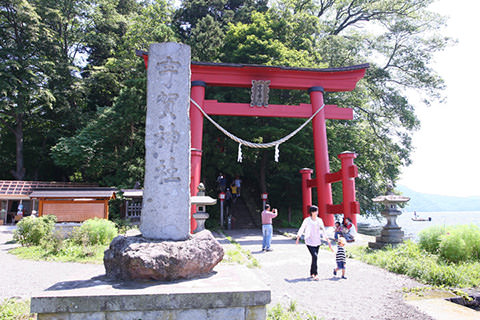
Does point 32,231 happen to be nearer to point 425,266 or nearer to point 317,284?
point 317,284

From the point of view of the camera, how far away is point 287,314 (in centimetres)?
382

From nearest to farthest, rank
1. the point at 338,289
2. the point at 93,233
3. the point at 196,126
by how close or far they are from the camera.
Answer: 1. the point at 338,289
2. the point at 93,233
3. the point at 196,126

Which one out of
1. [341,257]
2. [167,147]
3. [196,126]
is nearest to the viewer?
[167,147]

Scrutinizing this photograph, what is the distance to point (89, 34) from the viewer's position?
74.9 ft

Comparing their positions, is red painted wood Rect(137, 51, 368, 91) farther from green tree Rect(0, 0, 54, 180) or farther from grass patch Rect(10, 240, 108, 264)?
green tree Rect(0, 0, 54, 180)

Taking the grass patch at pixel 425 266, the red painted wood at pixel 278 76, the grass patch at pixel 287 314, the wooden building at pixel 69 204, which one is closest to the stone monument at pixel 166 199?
the grass patch at pixel 287 314

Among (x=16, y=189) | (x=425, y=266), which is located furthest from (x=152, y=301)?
(x=16, y=189)

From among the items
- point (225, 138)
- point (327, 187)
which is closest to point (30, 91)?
point (225, 138)

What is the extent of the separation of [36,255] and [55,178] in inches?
646

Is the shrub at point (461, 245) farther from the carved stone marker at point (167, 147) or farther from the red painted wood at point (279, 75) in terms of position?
the red painted wood at point (279, 75)

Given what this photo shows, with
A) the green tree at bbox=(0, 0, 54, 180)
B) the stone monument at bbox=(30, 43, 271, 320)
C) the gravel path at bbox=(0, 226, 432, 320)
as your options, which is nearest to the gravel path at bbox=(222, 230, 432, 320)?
the gravel path at bbox=(0, 226, 432, 320)

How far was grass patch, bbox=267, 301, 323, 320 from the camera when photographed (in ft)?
12.2

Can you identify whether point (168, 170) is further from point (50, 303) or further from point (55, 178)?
point (55, 178)

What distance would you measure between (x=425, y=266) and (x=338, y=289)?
232 cm
